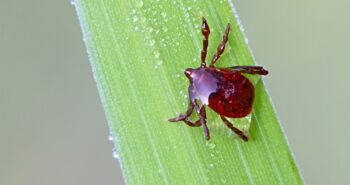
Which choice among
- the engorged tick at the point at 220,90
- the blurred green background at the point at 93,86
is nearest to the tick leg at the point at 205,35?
the engorged tick at the point at 220,90

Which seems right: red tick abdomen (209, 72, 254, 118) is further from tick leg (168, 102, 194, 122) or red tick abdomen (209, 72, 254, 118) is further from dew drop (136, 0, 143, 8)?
dew drop (136, 0, 143, 8)

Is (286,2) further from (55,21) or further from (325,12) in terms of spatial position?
(55,21)

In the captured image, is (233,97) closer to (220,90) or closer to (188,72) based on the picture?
(220,90)

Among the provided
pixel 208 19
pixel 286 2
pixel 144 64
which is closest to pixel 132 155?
pixel 144 64

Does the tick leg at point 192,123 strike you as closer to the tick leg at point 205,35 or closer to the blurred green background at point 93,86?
the tick leg at point 205,35

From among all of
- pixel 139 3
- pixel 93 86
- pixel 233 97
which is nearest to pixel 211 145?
pixel 233 97

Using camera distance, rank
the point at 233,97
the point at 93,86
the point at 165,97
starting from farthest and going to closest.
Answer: the point at 93,86 → the point at 233,97 → the point at 165,97
